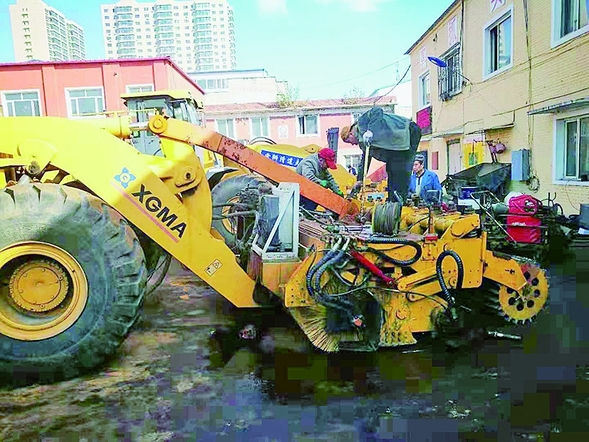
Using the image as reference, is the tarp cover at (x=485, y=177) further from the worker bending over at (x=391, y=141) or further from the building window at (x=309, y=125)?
the building window at (x=309, y=125)

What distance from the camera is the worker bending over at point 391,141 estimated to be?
20.9 ft

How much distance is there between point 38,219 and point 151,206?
2.56 feet

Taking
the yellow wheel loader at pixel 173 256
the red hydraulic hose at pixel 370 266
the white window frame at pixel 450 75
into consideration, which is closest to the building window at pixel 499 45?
the white window frame at pixel 450 75

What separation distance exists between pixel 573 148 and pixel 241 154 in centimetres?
778

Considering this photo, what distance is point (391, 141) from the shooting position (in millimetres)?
6438

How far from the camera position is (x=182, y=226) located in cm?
413

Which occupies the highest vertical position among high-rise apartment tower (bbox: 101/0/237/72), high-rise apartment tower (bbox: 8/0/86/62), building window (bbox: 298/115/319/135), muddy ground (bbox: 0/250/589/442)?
high-rise apartment tower (bbox: 101/0/237/72)

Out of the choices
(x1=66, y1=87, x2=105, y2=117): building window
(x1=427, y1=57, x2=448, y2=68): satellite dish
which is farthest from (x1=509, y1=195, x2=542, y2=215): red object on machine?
(x1=66, y1=87, x2=105, y2=117): building window

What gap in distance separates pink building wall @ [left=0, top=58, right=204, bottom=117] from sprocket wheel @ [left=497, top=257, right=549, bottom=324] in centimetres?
2088

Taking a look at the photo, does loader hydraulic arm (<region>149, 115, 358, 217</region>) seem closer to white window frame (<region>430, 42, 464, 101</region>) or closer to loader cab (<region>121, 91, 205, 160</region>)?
loader cab (<region>121, 91, 205, 160</region>)

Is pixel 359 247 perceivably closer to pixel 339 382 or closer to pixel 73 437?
pixel 339 382

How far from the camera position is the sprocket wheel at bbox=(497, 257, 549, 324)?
14.3ft

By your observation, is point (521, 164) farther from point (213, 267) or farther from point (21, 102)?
point (21, 102)

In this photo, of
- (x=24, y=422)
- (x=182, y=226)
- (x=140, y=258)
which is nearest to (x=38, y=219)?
(x=140, y=258)
